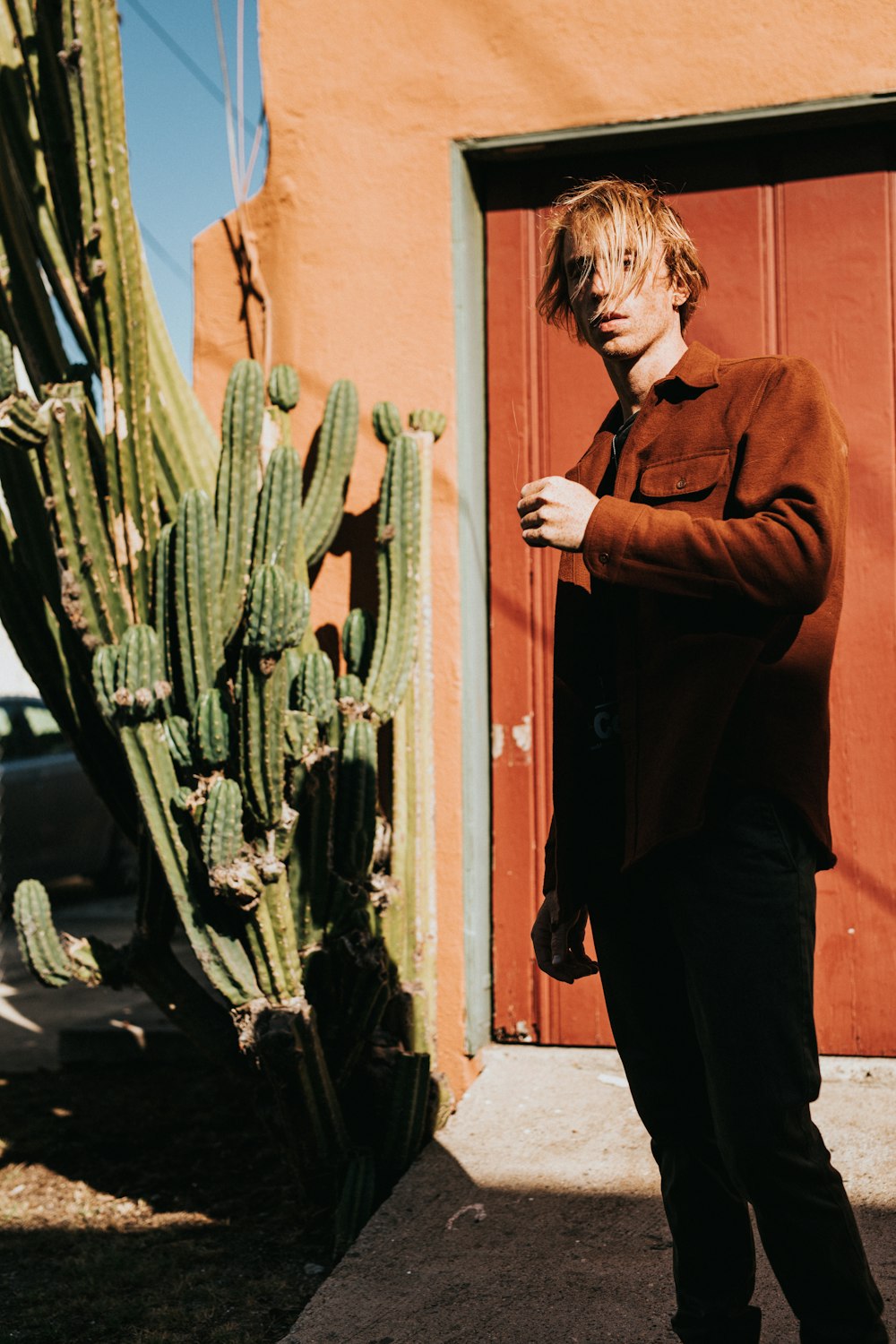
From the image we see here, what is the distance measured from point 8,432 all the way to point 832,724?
2.37 m

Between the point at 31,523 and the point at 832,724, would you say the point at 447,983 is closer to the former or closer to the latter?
the point at 832,724

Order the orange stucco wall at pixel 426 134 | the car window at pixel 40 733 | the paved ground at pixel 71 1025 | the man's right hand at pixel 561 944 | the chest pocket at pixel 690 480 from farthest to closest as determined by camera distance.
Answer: the car window at pixel 40 733 < the paved ground at pixel 71 1025 < the orange stucco wall at pixel 426 134 < the man's right hand at pixel 561 944 < the chest pocket at pixel 690 480

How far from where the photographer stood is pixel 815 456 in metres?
1.70

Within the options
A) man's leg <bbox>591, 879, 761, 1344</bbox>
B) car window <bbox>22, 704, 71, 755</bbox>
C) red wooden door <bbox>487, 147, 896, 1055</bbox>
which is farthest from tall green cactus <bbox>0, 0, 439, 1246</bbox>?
car window <bbox>22, 704, 71, 755</bbox>

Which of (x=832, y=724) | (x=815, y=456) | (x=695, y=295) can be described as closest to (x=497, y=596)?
(x=832, y=724)

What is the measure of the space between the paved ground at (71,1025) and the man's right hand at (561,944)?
9.31ft

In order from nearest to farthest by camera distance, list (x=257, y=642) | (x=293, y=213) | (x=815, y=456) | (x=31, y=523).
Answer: (x=815, y=456)
(x=257, y=642)
(x=31, y=523)
(x=293, y=213)

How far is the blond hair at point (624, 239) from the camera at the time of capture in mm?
1878

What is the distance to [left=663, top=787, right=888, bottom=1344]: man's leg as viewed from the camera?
5.51ft

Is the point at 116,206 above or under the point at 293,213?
under

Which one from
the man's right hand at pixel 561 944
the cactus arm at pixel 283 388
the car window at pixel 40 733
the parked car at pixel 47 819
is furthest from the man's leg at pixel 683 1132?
the car window at pixel 40 733

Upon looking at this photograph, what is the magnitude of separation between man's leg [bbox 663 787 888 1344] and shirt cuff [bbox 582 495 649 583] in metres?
0.37

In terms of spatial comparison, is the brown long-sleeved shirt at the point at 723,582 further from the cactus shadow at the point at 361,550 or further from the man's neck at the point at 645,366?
the cactus shadow at the point at 361,550

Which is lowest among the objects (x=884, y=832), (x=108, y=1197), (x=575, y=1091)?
(x=108, y=1197)
